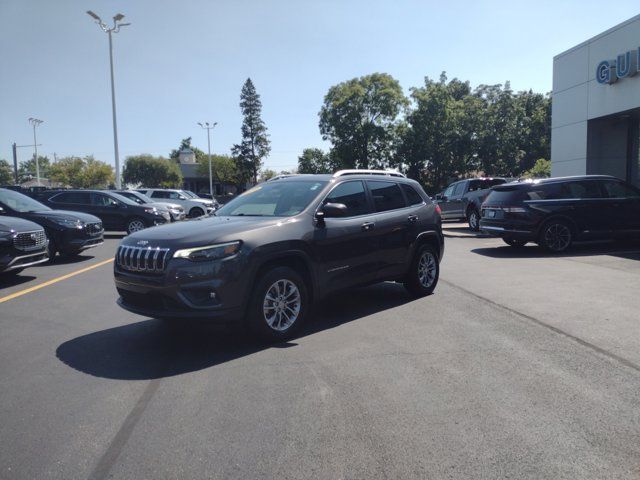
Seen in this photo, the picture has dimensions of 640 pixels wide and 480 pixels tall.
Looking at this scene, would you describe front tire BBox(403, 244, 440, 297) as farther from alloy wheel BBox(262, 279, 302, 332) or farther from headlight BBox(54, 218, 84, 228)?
headlight BBox(54, 218, 84, 228)

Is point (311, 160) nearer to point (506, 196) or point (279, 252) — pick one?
point (506, 196)

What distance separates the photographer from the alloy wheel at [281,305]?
17.2 feet

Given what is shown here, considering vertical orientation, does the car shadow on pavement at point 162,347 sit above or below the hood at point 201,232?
below

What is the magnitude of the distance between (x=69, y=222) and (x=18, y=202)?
1158mm

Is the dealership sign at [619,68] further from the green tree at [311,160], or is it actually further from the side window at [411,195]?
the green tree at [311,160]

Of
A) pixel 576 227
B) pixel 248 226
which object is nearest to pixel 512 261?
pixel 576 227

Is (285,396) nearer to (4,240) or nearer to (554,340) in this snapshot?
(554,340)

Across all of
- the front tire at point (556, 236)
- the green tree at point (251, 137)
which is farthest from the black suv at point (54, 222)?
the green tree at point (251, 137)

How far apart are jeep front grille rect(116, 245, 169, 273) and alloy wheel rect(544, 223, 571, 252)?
985 centimetres

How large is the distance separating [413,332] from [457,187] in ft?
53.1

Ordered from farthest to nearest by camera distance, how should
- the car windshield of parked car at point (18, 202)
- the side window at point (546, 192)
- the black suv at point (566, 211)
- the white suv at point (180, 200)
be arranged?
the white suv at point (180, 200)
the side window at point (546, 192)
the black suv at point (566, 211)
the car windshield of parked car at point (18, 202)

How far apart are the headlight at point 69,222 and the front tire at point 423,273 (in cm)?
791

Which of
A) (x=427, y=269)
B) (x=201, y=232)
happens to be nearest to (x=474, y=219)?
(x=427, y=269)

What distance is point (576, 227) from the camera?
1205 centimetres
